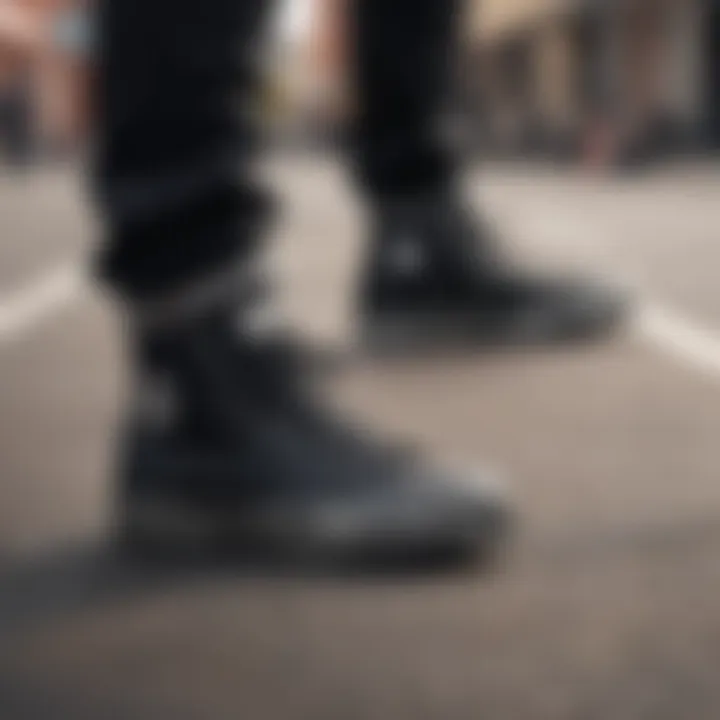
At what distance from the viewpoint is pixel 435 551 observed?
92 cm

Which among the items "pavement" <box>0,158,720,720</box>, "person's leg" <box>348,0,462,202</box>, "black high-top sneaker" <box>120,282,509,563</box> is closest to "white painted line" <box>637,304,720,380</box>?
"pavement" <box>0,158,720,720</box>

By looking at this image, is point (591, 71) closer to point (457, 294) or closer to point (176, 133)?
point (457, 294)

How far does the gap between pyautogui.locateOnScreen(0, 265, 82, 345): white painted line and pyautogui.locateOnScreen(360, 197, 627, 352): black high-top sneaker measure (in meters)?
0.43

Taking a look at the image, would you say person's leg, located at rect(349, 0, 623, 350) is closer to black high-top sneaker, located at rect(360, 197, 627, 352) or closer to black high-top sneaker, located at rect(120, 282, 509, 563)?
black high-top sneaker, located at rect(360, 197, 627, 352)

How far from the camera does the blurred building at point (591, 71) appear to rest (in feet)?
8.50

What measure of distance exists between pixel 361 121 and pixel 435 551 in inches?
29.8

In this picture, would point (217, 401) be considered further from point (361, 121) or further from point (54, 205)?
point (54, 205)

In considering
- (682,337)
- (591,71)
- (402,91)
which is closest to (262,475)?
(402,91)

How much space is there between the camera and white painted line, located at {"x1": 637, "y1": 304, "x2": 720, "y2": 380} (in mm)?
1584

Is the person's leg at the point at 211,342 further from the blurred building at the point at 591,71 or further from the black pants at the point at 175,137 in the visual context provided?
the blurred building at the point at 591,71

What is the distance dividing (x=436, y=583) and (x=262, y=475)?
12 cm

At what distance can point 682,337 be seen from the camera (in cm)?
175

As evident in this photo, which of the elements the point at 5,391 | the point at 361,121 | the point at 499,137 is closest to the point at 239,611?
the point at 5,391

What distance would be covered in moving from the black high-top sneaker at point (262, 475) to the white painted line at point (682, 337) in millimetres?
623
